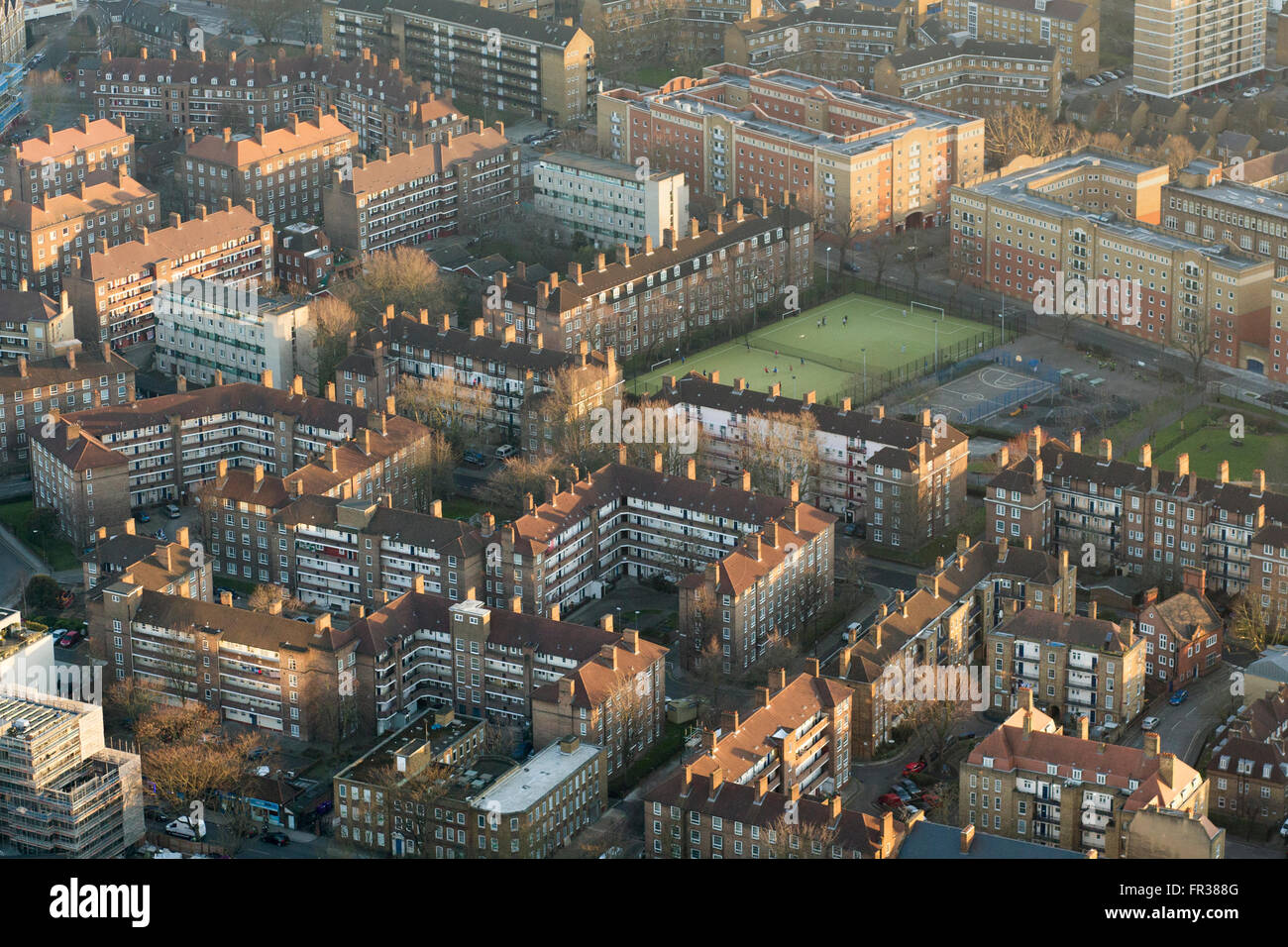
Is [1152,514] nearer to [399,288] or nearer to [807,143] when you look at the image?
[399,288]

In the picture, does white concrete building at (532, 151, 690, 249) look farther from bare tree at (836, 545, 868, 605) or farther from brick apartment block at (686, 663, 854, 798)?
brick apartment block at (686, 663, 854, 798)

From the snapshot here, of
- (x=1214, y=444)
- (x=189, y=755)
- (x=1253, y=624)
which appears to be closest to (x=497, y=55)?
(x=1214, y=444)

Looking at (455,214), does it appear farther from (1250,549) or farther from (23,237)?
(1250,549)

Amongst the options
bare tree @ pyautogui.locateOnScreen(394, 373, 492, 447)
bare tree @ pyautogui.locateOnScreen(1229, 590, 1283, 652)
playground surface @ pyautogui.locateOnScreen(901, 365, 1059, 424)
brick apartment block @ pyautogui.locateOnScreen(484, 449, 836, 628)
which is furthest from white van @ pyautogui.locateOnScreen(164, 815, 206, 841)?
playground surface @ pyautogui.locateOnScreen(901, 365, 1059, 424)
